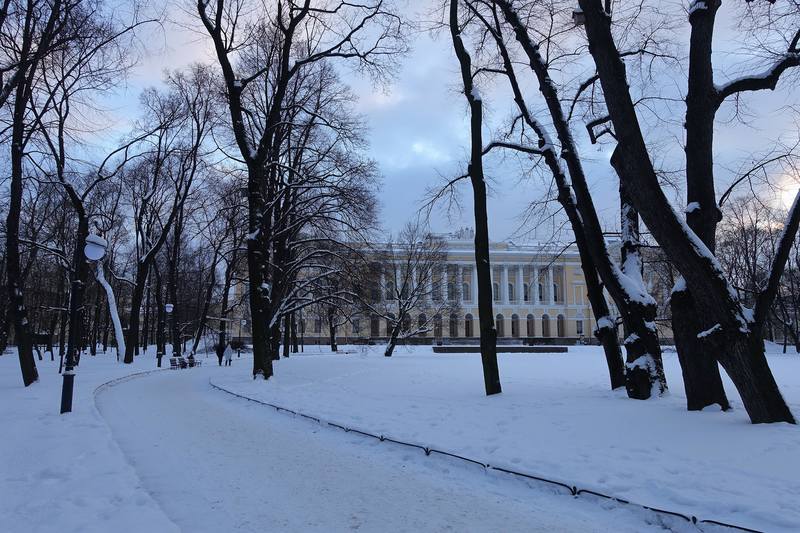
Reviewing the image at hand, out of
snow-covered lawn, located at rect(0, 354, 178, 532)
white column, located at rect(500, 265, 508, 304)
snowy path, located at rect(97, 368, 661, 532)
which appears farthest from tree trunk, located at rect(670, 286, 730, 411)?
white column, located at rect(500, 265, 508, 304)

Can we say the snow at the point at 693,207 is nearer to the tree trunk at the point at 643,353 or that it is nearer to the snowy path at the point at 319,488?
the tree trunk at the point at 643,353

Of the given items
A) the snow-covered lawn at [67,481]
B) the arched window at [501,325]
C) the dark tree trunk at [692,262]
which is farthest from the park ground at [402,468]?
the arched window at [501,325]

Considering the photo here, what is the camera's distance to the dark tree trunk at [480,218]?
40.6 ft

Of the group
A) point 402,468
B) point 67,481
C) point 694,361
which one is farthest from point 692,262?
point 67,481

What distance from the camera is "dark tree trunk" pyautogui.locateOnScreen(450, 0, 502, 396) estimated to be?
12.4m

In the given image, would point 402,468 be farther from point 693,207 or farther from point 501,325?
point 501,325

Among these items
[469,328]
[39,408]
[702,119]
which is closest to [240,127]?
[39,408]

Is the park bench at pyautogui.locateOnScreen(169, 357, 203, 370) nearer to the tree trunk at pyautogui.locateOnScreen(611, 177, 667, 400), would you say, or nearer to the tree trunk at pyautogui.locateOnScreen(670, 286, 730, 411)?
the tree trunk at pyautogui.locateOnScreen(611, 177, 667, 400)

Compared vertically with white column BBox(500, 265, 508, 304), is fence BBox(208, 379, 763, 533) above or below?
below

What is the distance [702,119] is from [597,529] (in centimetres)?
663

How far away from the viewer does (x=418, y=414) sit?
1029cm

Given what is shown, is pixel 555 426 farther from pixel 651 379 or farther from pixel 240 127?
pixel 240 127

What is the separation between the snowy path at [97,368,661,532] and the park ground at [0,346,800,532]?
27 millimetres

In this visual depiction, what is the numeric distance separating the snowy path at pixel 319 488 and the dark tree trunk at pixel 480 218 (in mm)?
4398
